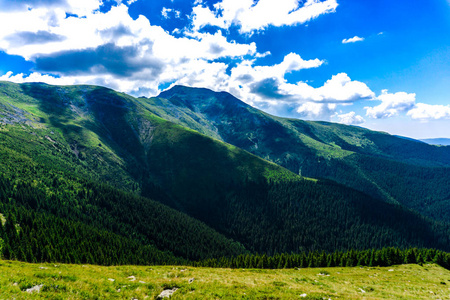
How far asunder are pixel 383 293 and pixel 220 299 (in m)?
32.0

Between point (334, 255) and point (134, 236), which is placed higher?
point (334, 255)

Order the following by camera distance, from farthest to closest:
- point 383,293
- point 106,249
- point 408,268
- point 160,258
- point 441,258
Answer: point 160,258, point 106,249, point 441,258, point 408,268, point 383,293

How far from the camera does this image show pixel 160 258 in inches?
5969

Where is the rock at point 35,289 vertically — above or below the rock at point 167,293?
above

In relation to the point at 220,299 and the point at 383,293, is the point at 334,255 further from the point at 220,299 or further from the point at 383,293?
the point at 220,299

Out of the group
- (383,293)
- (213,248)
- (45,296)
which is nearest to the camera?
(45,296)

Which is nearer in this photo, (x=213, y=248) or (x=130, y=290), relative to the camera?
(x=130, y=290)

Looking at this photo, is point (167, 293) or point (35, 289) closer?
point (35, 289)

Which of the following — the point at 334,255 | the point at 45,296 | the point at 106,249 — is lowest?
the point at 106,249

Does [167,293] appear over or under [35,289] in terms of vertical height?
under

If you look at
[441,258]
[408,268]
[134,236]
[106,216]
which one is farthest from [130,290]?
[106,216]

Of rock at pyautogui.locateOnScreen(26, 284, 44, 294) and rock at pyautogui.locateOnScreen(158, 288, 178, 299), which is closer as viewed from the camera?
rock at pyautogui.locateOnScreen(26, 284, 44, 294)

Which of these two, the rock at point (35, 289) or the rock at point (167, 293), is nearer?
the rock at point (35, 289)

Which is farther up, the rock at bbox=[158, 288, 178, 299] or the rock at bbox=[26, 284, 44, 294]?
the rock at bbox=[26, 284, 44, 294]
